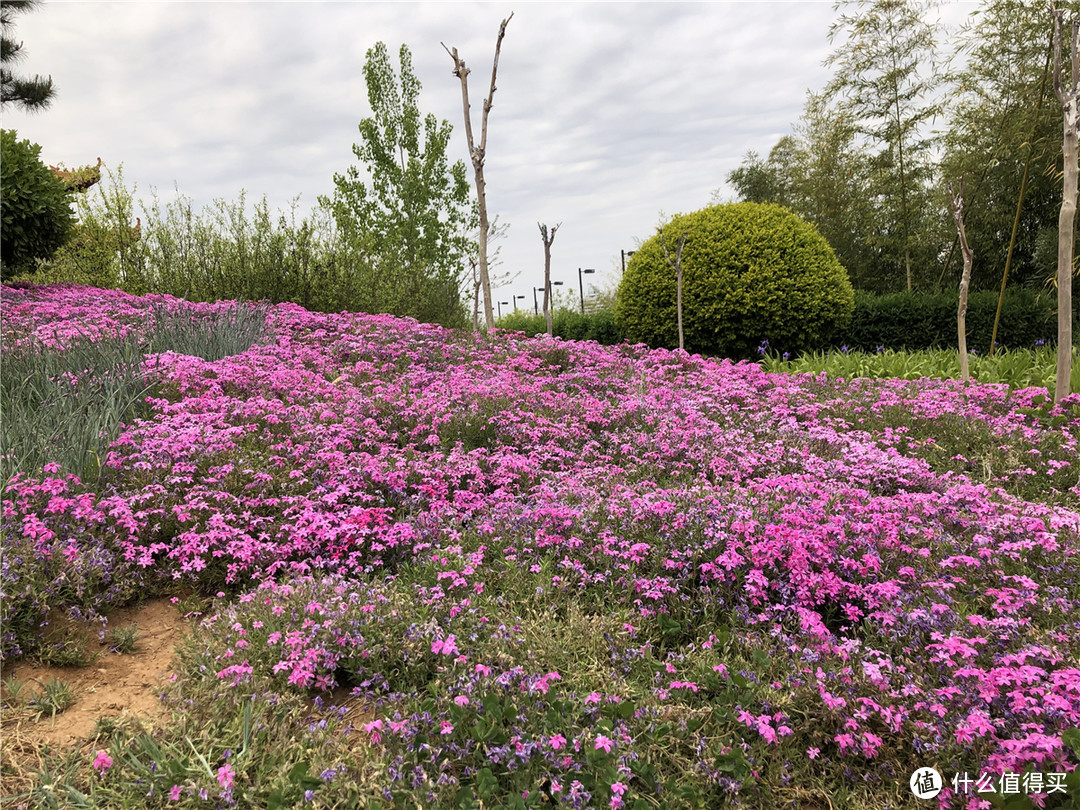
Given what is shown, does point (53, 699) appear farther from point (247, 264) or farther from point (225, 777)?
point (247, 264)

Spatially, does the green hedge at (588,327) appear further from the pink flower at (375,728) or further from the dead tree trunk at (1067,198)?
the pink flower at (375,728)

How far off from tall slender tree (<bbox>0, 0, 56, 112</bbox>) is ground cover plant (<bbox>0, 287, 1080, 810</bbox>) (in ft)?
49.3

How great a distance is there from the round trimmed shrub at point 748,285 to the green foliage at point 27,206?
10718mm

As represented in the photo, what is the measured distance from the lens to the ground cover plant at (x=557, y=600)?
204 centimetres

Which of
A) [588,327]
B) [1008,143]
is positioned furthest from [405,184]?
[1008,143]

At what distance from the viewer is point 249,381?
18.0 ft

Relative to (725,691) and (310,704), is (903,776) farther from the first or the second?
(310,704)

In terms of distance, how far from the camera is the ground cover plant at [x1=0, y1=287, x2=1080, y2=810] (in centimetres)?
204

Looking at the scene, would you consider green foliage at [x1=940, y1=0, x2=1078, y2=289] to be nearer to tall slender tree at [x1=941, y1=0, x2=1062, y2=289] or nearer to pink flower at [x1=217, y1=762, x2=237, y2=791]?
tall slender tree at [x1=941, y1=0, x2=1062, y2=289]

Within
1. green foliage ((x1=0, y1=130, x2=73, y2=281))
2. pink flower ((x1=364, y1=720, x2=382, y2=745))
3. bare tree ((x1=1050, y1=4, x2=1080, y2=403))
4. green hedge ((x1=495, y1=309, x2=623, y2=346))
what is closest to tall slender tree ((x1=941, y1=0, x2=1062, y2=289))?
bare tree ((x1=1050, y1=4, x2=1080, y2=403))

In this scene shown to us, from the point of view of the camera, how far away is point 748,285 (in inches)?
420

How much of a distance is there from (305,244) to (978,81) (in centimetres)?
1284

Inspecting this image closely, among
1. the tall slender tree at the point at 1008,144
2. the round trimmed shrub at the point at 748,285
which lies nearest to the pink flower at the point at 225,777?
the round trimmed shrub at the point at 748,285

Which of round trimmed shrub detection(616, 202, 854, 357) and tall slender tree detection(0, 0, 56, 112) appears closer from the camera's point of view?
round trimmed shrub detection(616, 202, 854, 357)
